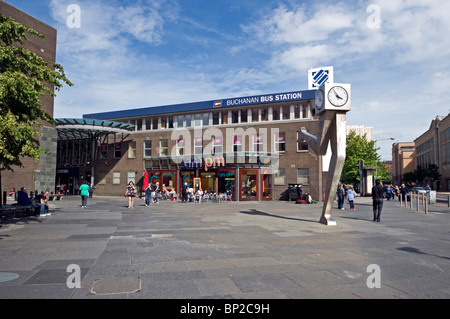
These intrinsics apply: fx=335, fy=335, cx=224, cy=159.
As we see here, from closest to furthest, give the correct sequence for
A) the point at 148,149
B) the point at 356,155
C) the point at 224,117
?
the point at 224,117
the point at 148,149
the point at 356,155

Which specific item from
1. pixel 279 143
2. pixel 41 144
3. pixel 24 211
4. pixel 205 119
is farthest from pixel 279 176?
pixel 41 144

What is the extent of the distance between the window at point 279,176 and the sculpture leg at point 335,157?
1879 centimetres

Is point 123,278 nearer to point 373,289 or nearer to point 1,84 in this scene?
point 373,289

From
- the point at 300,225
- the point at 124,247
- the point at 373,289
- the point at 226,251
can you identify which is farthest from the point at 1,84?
the point at 300,225

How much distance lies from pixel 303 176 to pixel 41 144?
2495 centimetres

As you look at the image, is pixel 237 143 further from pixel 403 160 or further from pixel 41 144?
pixel 403 160

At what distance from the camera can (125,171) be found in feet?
129

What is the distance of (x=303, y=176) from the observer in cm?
3231

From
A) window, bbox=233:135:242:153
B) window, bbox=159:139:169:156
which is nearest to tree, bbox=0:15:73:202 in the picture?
window, bbox=233:135:242:153

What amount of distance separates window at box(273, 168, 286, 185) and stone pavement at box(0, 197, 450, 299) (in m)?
20.6

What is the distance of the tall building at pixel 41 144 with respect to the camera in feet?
95.7

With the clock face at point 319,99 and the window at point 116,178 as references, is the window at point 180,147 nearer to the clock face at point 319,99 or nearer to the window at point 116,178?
the window at point 116,178

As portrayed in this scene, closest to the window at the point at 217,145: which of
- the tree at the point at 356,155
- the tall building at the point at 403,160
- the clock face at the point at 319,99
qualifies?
the clock face at the point at 319,99

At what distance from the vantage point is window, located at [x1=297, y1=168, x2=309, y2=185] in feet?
105
